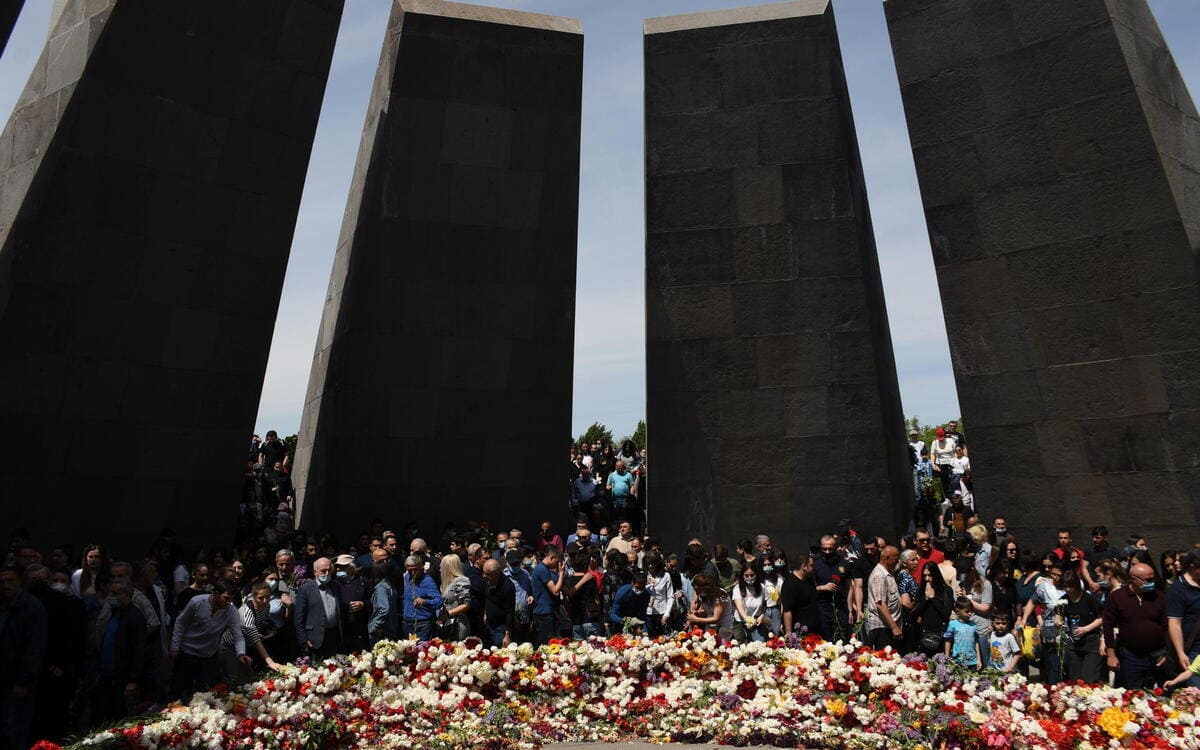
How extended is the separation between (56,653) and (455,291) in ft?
33.4

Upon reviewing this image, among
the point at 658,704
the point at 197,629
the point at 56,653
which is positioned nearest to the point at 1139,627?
the point at 658,704

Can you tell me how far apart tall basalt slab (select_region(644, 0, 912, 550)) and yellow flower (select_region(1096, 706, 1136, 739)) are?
8537 millimetres

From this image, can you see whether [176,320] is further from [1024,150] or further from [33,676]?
[1024,150]

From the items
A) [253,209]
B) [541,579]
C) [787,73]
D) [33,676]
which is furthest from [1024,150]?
[33,676]

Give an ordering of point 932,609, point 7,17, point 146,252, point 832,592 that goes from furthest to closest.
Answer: point 146,252 < point 832,592 < point 7,17 < point 932,609

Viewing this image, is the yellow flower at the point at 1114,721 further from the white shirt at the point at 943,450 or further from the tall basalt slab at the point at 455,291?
the tall basalt slab at the point at 455,291

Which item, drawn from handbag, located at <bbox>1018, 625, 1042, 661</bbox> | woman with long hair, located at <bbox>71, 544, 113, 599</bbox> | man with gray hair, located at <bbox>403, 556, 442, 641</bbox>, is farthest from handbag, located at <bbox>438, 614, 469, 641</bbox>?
handbag, located at <bbox>1018, 625, 1042, 661</bbox>

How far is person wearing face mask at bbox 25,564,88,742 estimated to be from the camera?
26.2ft

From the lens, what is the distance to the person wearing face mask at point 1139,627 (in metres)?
9.02

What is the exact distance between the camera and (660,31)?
1758cm

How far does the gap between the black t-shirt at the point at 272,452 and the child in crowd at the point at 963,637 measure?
1240 cm

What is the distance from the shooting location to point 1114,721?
7.22 m

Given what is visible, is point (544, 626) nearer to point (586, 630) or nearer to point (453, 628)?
point (586, 630)

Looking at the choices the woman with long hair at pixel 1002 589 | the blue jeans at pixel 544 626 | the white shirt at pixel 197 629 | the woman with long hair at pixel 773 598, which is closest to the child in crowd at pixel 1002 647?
the woman with long hair at pixel 1002 589
